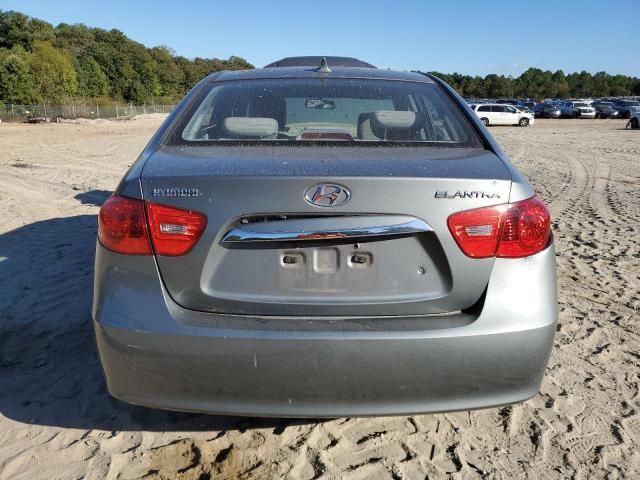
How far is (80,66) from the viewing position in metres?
79.1

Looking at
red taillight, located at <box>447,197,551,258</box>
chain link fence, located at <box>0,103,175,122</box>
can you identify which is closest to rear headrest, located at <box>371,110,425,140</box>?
red taillight, located at <box>447,197,551,258</box>

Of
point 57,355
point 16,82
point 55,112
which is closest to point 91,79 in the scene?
point 16,82

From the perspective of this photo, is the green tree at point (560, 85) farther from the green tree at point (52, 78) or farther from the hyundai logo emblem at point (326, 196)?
the hyundai logo emblem at point (326, 196)

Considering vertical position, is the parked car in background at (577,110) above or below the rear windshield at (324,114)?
below

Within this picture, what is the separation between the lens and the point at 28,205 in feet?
26.9

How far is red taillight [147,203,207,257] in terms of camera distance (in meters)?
2.06

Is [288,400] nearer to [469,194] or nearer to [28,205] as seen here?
[469,194]

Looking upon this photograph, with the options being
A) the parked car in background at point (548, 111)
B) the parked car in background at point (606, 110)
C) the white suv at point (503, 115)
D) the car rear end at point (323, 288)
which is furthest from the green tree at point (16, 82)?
the car rear end at point (323, 288)

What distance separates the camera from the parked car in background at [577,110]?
52562 millimetres

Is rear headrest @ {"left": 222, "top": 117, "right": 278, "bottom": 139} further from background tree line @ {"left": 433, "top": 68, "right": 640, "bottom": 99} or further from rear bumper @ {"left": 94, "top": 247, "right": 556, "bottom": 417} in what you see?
background tree line @ {"left": 433, "top": 68, "right": 640, "bottom": 99}

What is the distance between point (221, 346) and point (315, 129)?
1450 mm

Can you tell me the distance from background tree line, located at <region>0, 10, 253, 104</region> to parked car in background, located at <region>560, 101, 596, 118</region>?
46.6m

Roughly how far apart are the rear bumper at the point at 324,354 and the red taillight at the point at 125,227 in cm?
6

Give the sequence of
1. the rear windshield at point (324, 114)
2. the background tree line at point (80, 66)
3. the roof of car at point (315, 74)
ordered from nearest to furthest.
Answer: the rear windshield at point (324, 114)
the roof of car at point (315, 74)
the background tree line at point (80, 66)
